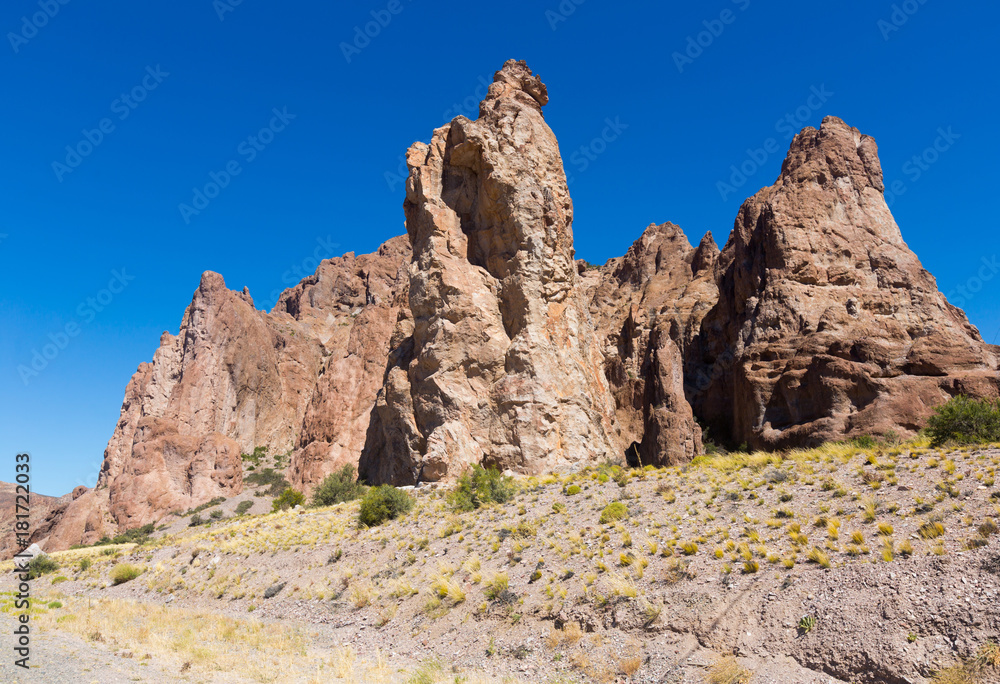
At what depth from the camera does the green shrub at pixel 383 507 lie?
21328 mm

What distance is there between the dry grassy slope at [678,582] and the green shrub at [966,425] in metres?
2.56

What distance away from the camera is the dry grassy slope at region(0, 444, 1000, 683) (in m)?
8.29

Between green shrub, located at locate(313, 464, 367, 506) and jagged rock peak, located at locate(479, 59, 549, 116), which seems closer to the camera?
green shrub, located at locate(313, 464, 367, 506)

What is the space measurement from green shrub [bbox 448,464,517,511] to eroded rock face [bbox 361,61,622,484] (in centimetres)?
499

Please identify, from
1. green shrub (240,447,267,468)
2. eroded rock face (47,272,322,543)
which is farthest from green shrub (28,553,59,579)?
green shrub (240,447,267,468)

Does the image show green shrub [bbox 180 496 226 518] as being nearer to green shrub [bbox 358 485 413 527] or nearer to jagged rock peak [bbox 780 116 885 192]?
green shrub [bbox 358 485 413 527]

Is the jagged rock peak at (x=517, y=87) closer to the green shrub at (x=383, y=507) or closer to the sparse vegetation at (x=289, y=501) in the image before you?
the green shrub at (x=383, y=507)

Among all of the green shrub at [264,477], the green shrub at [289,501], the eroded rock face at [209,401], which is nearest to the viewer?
the green shrub at [289,501]

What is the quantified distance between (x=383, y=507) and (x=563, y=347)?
13687mm

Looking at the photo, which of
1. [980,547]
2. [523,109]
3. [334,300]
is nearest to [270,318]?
[334,300]

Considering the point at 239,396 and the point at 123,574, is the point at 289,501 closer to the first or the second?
the point at 123,574

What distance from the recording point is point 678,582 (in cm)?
1081

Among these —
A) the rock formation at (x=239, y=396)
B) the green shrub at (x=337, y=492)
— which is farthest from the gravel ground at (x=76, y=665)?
the rock formation at (x=239, y=396)

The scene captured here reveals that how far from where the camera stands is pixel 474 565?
47.4 ft
